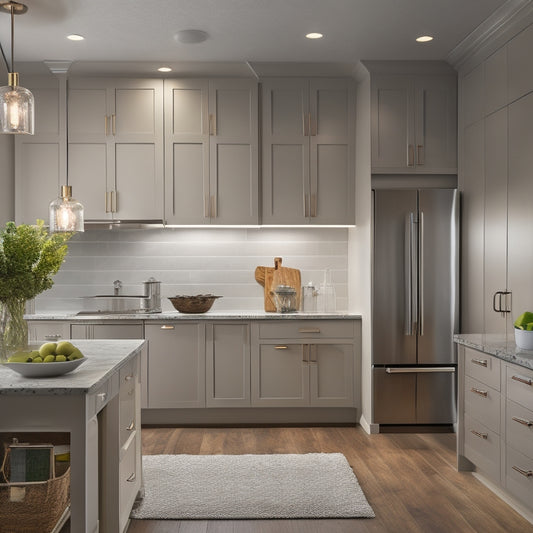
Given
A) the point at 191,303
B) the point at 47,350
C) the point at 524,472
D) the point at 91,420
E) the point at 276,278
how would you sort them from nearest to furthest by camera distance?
the point at 91,420
the point at 47,350
the point at 524,472
the point at 191,303
the point at 276,278

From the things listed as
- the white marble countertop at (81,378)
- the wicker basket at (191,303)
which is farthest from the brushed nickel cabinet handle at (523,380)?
the wicker basket at (191,303)

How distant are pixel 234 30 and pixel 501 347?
2651 mm

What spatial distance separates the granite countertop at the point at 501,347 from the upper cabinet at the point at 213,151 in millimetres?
2134

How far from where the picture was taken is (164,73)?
200 inches

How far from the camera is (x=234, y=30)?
4.20m

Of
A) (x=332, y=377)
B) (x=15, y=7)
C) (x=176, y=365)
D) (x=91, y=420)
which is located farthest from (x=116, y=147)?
(x=91, y=420)

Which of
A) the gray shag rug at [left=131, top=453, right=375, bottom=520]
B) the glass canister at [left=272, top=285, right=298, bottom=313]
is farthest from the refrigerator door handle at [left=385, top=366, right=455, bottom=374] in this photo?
the glass canister at [left=272, top=285, right=298, bottom=313]

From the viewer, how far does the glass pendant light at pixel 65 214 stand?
115 inches

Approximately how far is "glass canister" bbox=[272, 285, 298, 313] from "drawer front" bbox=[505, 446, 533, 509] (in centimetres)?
233

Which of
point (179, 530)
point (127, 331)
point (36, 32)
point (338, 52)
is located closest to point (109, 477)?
point (179, 530)

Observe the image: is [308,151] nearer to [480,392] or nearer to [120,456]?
[480,392]

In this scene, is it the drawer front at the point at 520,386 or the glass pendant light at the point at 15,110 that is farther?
the drawer front at the point at 520,386

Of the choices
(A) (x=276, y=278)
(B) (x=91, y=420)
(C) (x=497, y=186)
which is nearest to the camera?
(B) (x=91, y=420)

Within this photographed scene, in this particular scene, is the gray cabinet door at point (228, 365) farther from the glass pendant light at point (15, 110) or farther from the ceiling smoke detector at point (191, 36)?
the glass pendant light at point (15, 110)
